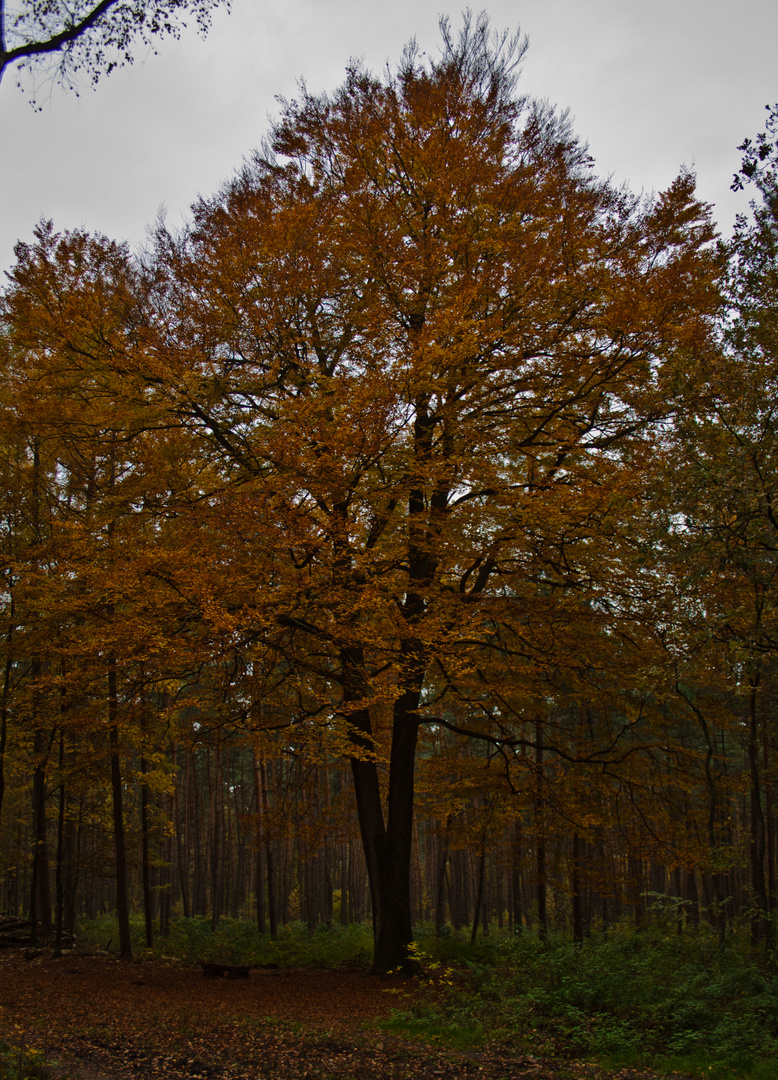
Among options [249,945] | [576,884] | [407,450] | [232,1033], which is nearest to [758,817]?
[576,884]

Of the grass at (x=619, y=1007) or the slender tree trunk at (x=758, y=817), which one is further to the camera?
the slender tree trunk at (x=758, y=817)

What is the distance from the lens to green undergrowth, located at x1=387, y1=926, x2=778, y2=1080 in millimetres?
6211

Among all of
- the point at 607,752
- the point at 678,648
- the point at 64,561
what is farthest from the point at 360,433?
the point at 607,752

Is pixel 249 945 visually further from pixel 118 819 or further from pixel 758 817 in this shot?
pixel 758 817

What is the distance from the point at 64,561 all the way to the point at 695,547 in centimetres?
849

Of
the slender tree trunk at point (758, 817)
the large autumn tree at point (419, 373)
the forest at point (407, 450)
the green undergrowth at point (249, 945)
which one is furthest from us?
the green undergrowth at point (249, 945)

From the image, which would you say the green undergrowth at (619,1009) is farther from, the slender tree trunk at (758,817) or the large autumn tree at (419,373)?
the large autumn tree at (419,373)

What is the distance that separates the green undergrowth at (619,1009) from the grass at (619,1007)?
12mm

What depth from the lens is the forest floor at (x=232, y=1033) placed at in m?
5.78

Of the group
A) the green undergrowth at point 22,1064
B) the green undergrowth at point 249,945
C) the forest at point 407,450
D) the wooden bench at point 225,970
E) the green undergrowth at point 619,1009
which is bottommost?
the green undergrowth at point 249,945

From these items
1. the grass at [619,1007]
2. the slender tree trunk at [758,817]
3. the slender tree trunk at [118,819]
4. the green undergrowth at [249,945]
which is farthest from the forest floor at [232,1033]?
the slender tree trunk at [758,817]

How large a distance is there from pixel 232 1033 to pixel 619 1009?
4.12 metres

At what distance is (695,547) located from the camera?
6789mm

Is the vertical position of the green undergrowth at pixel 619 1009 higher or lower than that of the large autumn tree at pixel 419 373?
lower
